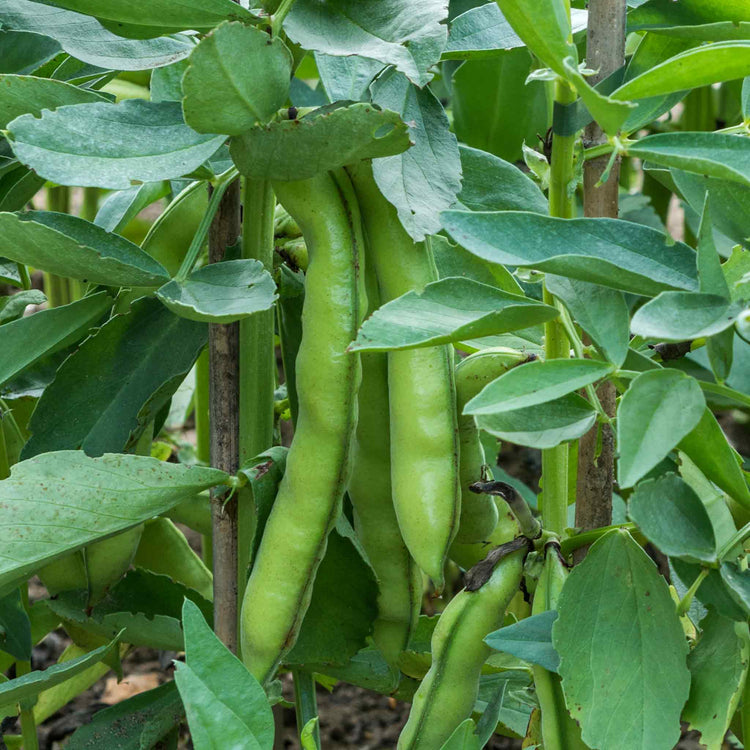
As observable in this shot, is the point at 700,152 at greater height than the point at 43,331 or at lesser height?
greater

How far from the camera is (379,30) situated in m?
0.56

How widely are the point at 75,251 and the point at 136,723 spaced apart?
497mm

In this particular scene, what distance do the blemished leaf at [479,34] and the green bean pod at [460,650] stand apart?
0.32m

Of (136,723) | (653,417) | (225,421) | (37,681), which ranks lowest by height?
(136,723)

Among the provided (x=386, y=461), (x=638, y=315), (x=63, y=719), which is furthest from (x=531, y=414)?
(x=63, y=719)

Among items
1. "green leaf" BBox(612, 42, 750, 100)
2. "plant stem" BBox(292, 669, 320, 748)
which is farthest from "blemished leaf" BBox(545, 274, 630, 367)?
"plant stem" BBox(292, 669, 320, 748)

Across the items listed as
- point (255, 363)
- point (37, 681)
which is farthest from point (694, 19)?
point (37, 681)

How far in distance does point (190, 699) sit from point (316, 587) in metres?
0.24

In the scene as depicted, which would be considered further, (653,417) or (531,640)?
(531,640)

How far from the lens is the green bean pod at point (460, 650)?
62cm

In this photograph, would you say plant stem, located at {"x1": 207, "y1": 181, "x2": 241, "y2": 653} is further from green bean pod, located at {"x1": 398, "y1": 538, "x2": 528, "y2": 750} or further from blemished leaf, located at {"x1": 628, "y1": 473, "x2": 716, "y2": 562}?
blemished leaf, located at {"x1": 628, "y1": 473, "x2": 716, "y2": 562}

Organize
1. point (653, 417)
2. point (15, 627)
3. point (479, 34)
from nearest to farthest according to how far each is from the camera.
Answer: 1. point (653, 417)
2. point (479, 34)
3. point (15, 627)

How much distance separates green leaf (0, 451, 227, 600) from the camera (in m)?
0.62

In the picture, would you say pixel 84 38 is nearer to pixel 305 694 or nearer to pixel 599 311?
pixel 599 311
